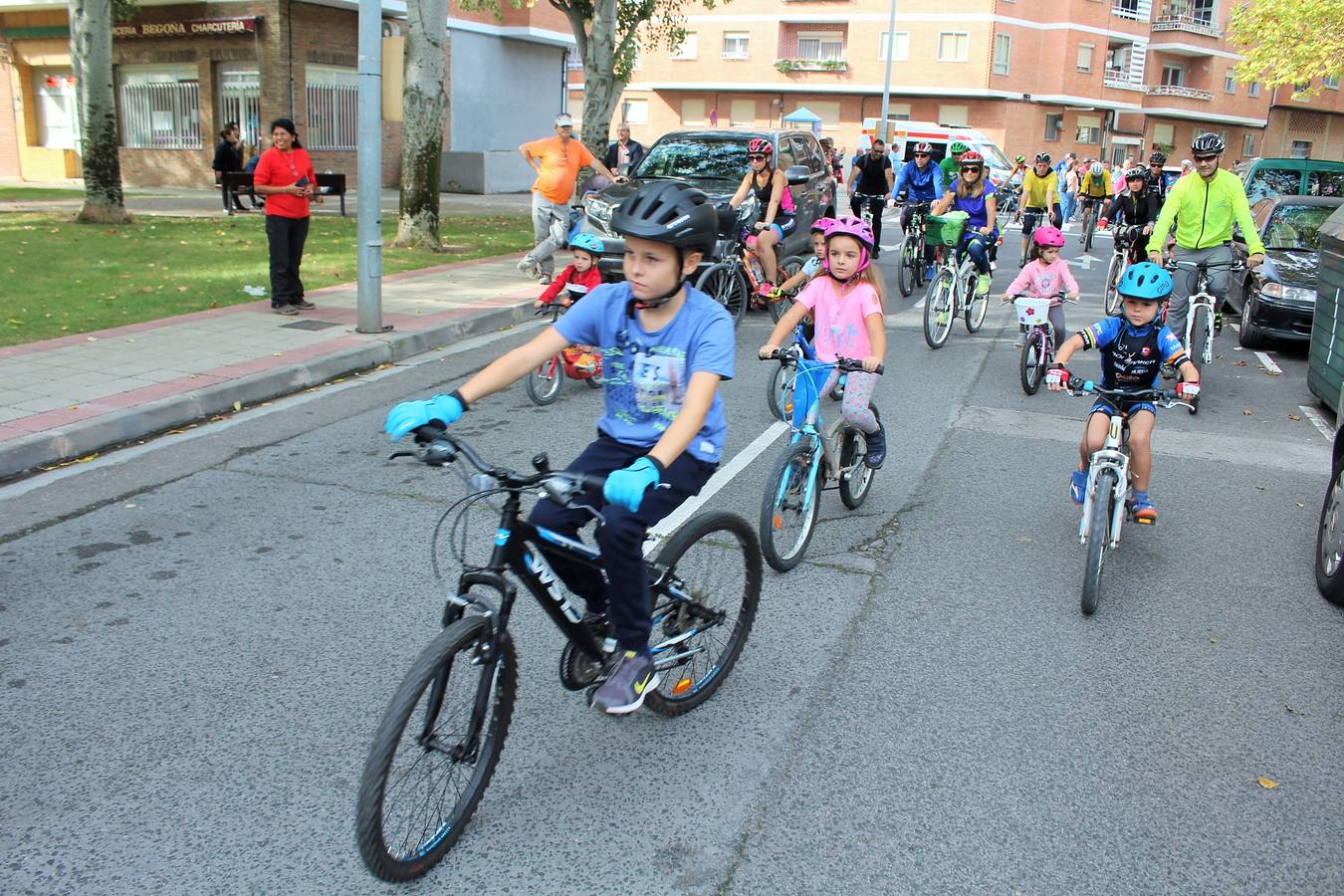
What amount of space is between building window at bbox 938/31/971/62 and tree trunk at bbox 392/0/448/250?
42.5 m

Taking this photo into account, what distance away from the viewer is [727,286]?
11.4m

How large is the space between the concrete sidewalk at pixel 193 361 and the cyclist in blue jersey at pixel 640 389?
4568 millimetres

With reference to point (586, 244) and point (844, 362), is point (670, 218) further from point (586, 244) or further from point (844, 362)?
point (586, 244)

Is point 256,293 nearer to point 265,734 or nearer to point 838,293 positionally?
point 838,293

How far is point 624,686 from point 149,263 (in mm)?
12325

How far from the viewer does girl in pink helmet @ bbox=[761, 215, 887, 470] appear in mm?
5703

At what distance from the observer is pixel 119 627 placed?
4.50m

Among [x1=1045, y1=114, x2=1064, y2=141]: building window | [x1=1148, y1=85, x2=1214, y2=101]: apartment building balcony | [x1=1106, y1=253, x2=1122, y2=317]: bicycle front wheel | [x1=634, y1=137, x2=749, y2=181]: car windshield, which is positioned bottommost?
[x1=1106, y1=253, x2=1122, y2=317]: bicycle front wheel

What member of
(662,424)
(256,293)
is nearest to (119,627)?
(662,424)

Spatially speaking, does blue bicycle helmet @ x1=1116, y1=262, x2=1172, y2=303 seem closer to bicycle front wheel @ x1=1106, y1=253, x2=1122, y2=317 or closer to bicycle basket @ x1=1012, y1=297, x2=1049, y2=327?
bicycle basket @ x1=1012, y1=297, x2=1049, y2=327

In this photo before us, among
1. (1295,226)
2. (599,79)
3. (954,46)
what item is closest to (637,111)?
(954,46)

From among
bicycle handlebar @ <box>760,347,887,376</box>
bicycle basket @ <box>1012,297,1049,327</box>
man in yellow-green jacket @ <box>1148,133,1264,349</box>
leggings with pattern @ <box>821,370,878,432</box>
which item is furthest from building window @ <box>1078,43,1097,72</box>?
bicycle handlebar @ <box>760,347,887,376</box>

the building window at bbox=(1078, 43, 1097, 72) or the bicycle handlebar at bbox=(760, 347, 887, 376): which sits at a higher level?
the building window at bbox=(1078, 43, 1097, 72)

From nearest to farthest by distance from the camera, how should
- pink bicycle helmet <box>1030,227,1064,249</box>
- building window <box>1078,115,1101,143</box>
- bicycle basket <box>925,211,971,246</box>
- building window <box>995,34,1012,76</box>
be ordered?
pink bicycle helmet <box>1030,227,1064,249</box>
bicycle basket <box>925,211,971,246</box>
building window <box>995,34,1012,76</box>
building window <box>1078,115,1101,143</box>
